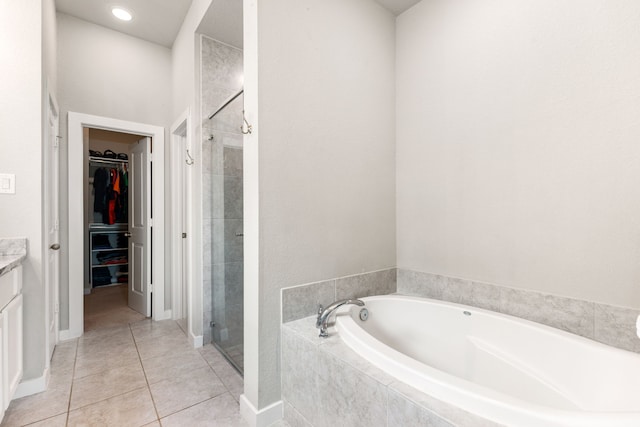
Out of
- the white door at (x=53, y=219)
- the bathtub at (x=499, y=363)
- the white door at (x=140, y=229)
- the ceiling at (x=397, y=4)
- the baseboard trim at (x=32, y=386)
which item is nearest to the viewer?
the bathtub at (x=499, y=363)

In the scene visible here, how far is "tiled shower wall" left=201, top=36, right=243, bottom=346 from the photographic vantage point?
7.48ft

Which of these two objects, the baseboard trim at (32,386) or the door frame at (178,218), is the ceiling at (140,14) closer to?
the door frame at (178,218)

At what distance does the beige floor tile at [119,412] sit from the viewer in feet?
5.19

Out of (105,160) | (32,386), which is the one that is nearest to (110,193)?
(105,160)

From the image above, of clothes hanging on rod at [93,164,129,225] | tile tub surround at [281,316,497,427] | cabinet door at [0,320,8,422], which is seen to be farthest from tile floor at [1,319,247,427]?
clothes hanging on rod at [93,164,129,225]

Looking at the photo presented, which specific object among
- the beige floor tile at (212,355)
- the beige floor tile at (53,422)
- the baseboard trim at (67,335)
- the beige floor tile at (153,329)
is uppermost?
the baseboard trim at (67,335)

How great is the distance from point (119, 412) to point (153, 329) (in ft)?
4.28

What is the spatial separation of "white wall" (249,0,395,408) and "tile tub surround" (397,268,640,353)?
44 cm

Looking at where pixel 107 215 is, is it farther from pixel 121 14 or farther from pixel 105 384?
pixel 105 384

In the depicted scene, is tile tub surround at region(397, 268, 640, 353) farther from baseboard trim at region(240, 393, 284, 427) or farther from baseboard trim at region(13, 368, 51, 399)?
baseboard trim at region(13, 368, 51, 399)

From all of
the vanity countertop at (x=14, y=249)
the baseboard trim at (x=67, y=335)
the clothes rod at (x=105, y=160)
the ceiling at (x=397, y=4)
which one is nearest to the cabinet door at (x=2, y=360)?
the vanity countertop at (x=14, y=249)

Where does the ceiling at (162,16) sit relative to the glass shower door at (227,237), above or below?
above

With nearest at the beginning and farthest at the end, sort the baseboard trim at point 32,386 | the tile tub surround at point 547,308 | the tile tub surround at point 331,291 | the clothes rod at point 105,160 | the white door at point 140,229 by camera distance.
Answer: the tile tub surround at point 547,308, the tile tub surround at point 331,291, the baseboard trim at point 32,386, the white door at point 140,229, the clothes rod at point 105,160

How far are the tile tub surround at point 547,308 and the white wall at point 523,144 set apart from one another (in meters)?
0.05
